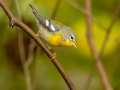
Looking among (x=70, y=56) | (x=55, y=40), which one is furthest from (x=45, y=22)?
(x=70, y=56)

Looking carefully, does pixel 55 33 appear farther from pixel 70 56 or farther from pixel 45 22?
pixel 70 56

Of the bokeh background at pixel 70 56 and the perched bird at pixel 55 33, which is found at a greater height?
the bokeh background at pixel 70 56

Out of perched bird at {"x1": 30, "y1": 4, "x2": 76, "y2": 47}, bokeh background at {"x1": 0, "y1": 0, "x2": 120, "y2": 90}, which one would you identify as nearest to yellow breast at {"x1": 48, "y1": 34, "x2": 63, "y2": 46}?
perched bird at {"x1": 30, "y1": 4, "x2": 76, "y2": 47}

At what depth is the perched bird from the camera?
137cm

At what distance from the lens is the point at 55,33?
1.47 m

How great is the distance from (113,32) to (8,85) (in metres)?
0.76

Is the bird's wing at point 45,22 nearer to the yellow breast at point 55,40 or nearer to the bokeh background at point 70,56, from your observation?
the yellow breast at point 55,40

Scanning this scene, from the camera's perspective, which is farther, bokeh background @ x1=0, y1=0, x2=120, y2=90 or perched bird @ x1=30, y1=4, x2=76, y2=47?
bokeh background @ x1=0, y1=0, x2=120, y2=90

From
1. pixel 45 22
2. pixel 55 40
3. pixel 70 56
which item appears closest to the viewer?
pixel 45 22

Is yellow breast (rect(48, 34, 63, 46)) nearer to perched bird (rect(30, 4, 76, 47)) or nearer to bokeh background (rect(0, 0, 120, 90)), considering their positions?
perched bird (rect(30, 4, 76, 47))

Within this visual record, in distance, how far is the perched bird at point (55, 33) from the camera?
4.48ft

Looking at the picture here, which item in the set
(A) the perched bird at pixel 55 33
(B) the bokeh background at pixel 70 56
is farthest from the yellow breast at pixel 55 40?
(B) the bokeh background at pixel 70 56

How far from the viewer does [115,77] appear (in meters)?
2.99

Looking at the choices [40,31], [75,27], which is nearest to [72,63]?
[75,27]
